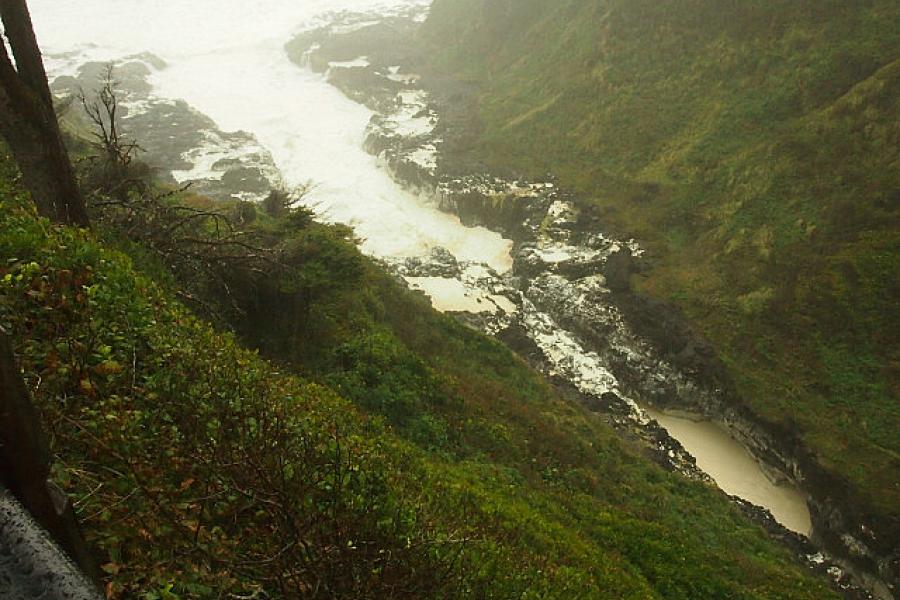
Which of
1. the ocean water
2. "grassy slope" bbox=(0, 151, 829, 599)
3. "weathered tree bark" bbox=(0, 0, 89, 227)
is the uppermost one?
"weathered tree bark" bbox=(0, 0, 89, 227)

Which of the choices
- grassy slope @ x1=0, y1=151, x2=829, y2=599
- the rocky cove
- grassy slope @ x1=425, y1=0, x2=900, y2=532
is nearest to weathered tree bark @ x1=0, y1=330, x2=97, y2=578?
grassy slope @ x1=0, y1=151, x2=829, y2=599

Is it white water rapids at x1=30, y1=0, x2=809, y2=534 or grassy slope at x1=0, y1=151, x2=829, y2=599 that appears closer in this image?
grassy slope at x1=0, y1=151, x2=829, y2=599

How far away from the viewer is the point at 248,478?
4.20m

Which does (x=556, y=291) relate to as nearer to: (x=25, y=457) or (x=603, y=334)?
(x=603, y=334)

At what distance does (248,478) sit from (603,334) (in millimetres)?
24736

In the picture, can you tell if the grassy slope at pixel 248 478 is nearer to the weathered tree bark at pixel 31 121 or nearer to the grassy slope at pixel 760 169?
the weathered tree bark at pixel 31 121

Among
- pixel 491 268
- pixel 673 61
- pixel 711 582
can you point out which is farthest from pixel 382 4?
pixel 711 582

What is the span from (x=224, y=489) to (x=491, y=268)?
29.3 m

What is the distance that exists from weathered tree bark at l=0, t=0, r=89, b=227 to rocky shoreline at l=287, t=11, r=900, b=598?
20.6m

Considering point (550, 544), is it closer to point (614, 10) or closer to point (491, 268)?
point (491, 268)

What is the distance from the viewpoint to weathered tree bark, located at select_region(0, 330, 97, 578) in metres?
2.09

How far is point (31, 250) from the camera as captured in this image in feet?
18.3

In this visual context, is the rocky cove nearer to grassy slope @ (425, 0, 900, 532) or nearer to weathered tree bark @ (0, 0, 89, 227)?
grassy slope @ (425, 0, 900, 532)

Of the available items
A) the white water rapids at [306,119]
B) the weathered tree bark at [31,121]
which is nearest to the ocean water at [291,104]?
the white water rapids at [306,119]
